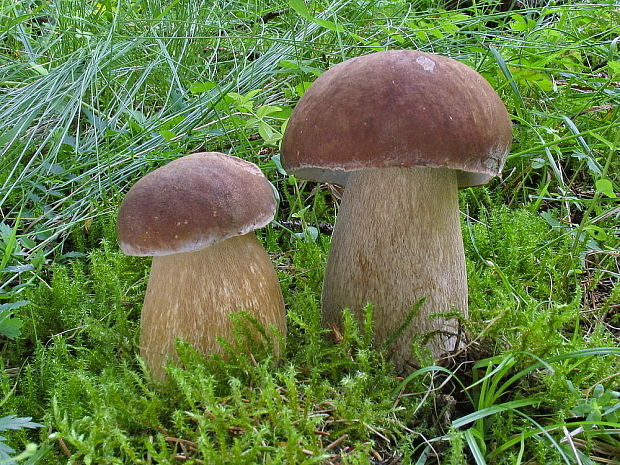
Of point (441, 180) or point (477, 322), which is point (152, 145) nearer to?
point (441, 180)

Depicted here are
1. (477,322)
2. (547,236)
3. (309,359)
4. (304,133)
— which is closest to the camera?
(304,133)

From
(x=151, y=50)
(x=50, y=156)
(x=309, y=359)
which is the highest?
(x=151, y=50)

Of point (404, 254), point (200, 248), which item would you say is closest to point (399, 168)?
point (404, 254)

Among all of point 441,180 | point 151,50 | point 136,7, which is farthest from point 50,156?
point 441,180

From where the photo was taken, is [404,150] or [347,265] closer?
[404,150]

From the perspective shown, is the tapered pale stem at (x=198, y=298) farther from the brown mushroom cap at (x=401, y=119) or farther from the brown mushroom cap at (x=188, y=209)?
the brown mushroom cap at (x=401, y=119)

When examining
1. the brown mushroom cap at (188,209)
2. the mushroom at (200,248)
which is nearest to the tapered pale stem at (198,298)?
the mushroom at (200,248)
